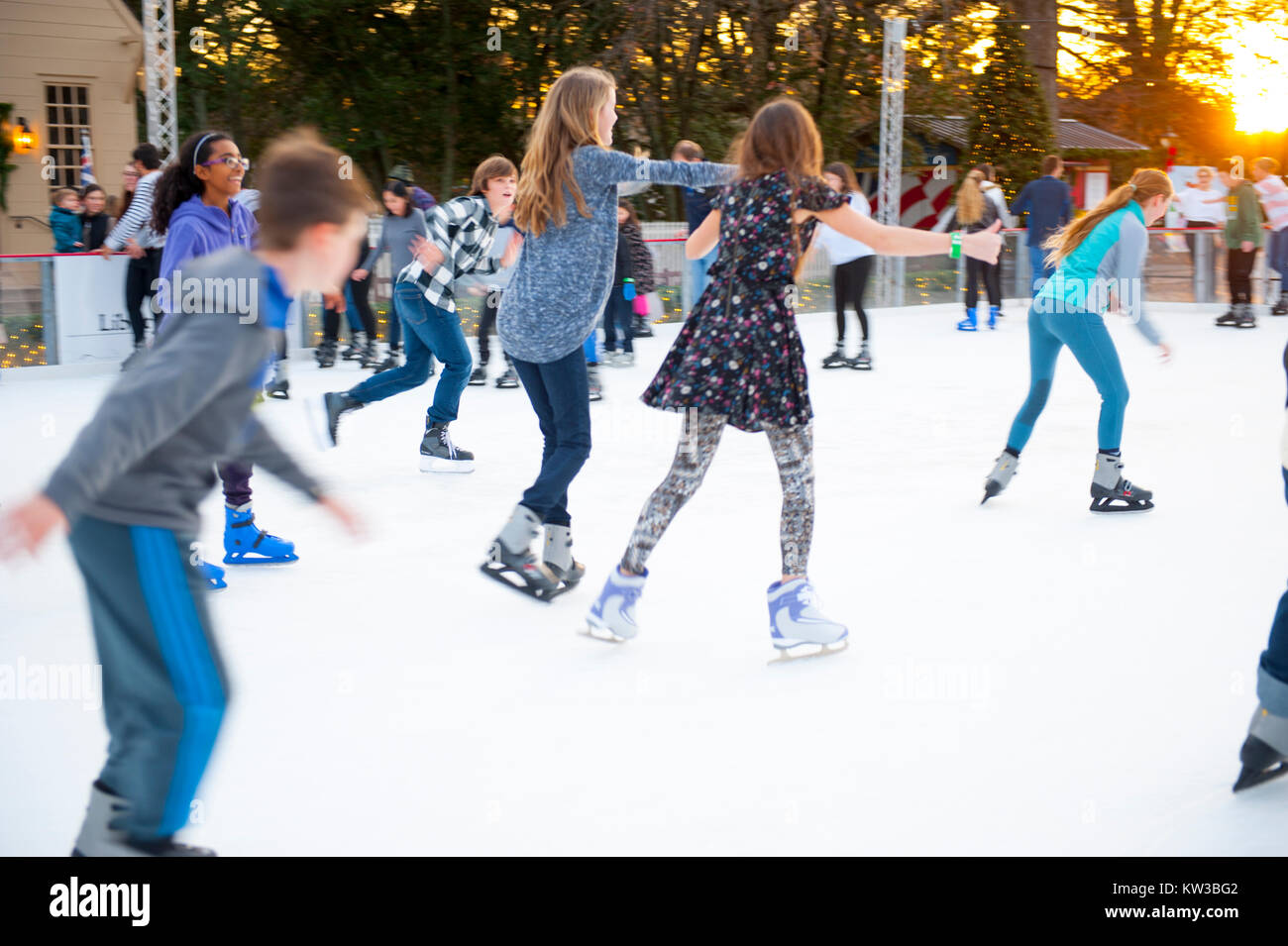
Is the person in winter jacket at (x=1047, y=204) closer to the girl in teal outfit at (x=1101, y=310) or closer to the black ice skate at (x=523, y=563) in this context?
the girl in teal outfit at (x=1101, y=310)

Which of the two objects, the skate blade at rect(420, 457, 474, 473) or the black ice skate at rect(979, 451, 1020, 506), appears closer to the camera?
the black ice skate at rect(979, 451, 1020, 506)

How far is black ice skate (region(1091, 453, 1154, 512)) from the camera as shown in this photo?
215 inches

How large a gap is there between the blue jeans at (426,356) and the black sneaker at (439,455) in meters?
0.06

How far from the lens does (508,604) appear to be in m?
4.23

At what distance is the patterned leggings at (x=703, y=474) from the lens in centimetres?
356

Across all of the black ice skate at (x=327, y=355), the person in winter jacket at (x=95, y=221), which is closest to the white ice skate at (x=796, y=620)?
the black ice skate at (x=327, y=355)

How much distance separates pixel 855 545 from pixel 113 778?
3.33 m

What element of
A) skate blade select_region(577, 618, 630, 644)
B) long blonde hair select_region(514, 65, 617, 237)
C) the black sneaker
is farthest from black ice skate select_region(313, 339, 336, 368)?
skate blade select_region(577, 618, 630, 644)

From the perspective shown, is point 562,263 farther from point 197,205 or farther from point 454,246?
point 454,246

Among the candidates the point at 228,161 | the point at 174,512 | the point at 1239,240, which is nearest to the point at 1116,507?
the point at 228,161

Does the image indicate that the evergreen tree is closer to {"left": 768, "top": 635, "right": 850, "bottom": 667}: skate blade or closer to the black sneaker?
the black sneaker

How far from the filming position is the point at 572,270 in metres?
3.95

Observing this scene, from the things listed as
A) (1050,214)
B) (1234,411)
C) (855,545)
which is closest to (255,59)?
(1050,214)

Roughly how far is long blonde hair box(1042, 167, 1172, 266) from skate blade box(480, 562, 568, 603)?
8.18 feet
